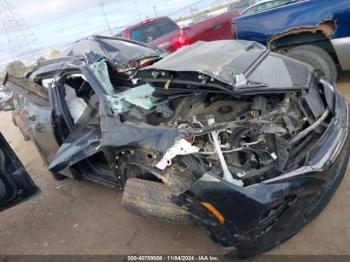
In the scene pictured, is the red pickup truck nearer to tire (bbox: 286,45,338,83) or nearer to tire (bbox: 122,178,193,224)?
tire (bbox: 286,45,338,83)

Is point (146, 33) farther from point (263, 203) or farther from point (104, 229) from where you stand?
point (263, 203)

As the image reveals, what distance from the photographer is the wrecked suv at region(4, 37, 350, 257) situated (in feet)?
7.62

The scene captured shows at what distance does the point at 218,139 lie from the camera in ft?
8.98

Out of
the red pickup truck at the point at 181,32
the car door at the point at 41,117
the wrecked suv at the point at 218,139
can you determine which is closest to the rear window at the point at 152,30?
the red pickup truck at the point at 181,32

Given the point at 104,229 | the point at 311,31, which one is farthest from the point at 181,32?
the point at 104,229

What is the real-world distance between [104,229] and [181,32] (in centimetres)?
493

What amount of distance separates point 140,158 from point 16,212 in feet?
8.18

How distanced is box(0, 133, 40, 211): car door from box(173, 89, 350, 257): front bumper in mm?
1814

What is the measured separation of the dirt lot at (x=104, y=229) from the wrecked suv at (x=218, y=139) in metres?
0.24

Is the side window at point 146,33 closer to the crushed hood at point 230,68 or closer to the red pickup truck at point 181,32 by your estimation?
the red pickup truck at point 181,32

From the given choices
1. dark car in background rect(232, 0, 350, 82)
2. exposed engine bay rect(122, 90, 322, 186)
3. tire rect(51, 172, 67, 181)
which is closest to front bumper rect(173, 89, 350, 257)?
exposed engine bay rect(122, 90, 322, 186)

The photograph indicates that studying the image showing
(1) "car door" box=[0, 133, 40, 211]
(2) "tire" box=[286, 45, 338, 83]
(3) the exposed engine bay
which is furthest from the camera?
(2) "tire" box=[286, 45, 338, 83]

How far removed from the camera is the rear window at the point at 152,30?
26.6 ft

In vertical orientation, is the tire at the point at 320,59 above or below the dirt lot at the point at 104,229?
above
